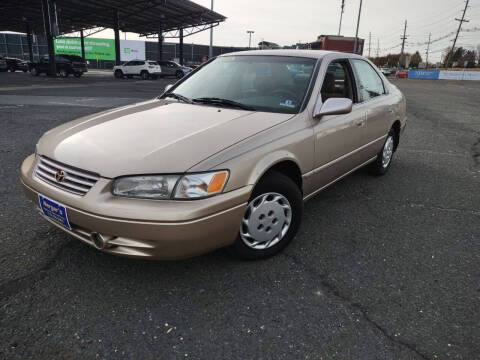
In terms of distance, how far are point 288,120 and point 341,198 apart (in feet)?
5.10

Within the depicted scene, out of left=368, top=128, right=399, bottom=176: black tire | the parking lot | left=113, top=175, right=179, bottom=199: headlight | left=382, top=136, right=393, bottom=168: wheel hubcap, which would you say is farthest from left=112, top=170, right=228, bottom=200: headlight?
left=382, top=136, right=393, bottom=168: wheel hubcap

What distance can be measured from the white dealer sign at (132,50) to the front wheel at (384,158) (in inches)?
2231

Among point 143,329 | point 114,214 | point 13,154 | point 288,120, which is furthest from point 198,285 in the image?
point 13,154

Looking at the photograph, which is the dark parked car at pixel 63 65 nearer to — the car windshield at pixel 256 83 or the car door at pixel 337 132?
the car windshield at pixel 256 83

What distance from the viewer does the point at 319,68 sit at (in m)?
3.03

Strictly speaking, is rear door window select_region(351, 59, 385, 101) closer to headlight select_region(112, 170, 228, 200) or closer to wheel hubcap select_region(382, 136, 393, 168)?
wheel hubcap select_region(382, 136, 393, 168)

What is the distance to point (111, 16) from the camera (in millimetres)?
33219

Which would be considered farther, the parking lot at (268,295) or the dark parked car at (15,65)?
the dark parked car at (15,65)

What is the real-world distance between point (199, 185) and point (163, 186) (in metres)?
0.20

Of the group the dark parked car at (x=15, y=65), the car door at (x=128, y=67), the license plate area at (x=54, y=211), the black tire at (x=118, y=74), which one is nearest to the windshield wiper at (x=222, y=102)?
the license plate area at (x=54, y=211)

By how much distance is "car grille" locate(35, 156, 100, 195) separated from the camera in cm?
204

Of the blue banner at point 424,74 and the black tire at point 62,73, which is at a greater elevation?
the blue banner at point 424,74

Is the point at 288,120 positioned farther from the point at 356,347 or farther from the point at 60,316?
the point at 60,316

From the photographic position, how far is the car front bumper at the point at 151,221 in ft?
6.20
